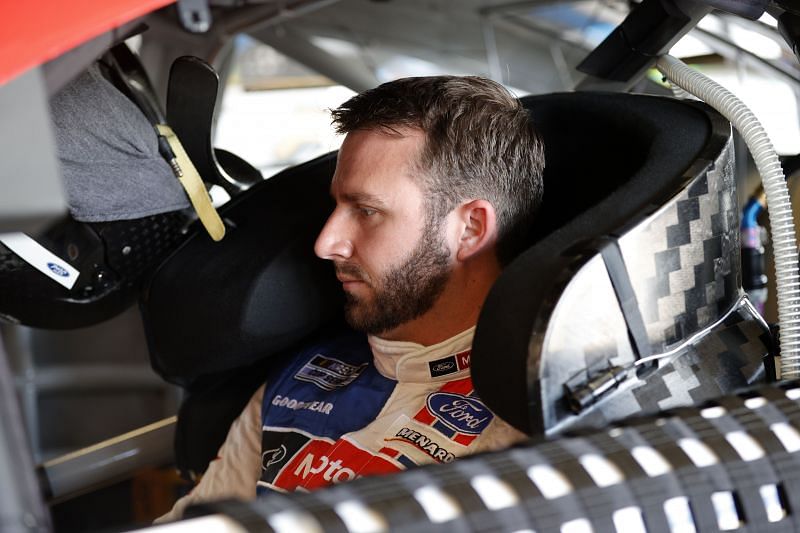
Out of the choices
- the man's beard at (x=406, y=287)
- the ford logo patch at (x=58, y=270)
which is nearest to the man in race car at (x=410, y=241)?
the man's beard at (x=406, y=287)

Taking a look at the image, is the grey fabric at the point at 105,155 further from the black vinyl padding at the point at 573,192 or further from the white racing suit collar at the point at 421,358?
the black vinyl padding at the point at 573,192

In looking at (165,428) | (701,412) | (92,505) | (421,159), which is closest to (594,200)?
(421,159)

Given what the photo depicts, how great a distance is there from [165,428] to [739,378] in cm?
Result: 93

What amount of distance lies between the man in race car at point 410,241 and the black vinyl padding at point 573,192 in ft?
0.15

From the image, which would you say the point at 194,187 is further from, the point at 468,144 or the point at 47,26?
the point at 47,26

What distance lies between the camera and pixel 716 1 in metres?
1.00

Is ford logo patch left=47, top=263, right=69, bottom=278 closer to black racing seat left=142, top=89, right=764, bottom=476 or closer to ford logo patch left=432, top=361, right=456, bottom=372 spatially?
black racing seat left=142, top=89, right=764, bottom=476

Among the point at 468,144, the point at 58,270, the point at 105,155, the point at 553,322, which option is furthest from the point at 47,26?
the point at 468,144

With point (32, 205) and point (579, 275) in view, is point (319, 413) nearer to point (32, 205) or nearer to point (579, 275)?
point (579, 275)

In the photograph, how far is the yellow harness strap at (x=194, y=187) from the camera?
1.22m

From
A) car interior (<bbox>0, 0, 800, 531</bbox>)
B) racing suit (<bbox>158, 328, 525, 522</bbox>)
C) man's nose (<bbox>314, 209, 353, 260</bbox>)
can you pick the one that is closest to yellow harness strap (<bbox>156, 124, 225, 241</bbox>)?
car interior (<bbox>0, 0, 800, 531</bbox>)

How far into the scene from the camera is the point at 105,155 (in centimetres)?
116

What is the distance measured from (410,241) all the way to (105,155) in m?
0.39

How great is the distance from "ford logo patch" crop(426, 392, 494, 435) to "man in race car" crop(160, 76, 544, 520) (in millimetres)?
28
